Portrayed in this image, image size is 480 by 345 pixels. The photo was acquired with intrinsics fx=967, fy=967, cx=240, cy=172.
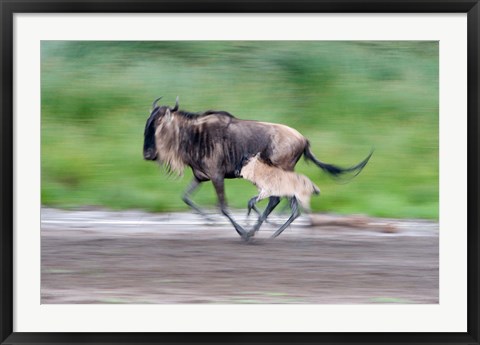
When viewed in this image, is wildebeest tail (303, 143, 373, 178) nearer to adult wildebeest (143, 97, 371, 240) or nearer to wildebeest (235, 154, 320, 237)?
adult wildebeest (143, 97, 371, 240)

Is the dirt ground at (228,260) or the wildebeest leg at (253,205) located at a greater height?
the wildebeest leg at (253,205)

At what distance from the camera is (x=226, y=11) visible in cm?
721

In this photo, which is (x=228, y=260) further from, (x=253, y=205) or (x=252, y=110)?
(x=252, y=110)

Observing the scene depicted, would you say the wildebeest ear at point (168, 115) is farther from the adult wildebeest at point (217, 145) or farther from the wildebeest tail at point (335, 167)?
the wildebeest tail at point (335, 167)

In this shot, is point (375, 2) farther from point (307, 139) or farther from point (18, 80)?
point (18, 80)

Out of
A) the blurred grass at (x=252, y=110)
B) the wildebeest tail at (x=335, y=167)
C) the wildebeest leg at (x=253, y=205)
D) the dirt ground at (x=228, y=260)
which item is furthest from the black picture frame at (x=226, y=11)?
the wildebeest leg at (x=253, y=205)

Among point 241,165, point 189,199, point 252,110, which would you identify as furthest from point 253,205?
point 252,110

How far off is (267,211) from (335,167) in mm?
701

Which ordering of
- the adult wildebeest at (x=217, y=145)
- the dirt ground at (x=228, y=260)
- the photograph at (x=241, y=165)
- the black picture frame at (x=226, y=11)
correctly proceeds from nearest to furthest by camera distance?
the black picture frame at (x=226, y=11) → the dirt ground at (x=228, y=260) → the photograph at (x=241, y=165) → the adult wildebeest at (x=217, y=145)

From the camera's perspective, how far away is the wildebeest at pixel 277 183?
830 centimetres

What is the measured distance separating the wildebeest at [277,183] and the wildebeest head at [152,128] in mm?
765

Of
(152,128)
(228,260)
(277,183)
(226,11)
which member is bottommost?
(228,260)

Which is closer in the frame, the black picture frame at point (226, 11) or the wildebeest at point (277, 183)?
the black picture frame at point (226, 11)

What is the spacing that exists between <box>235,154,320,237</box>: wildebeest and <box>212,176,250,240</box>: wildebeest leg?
0.17m
